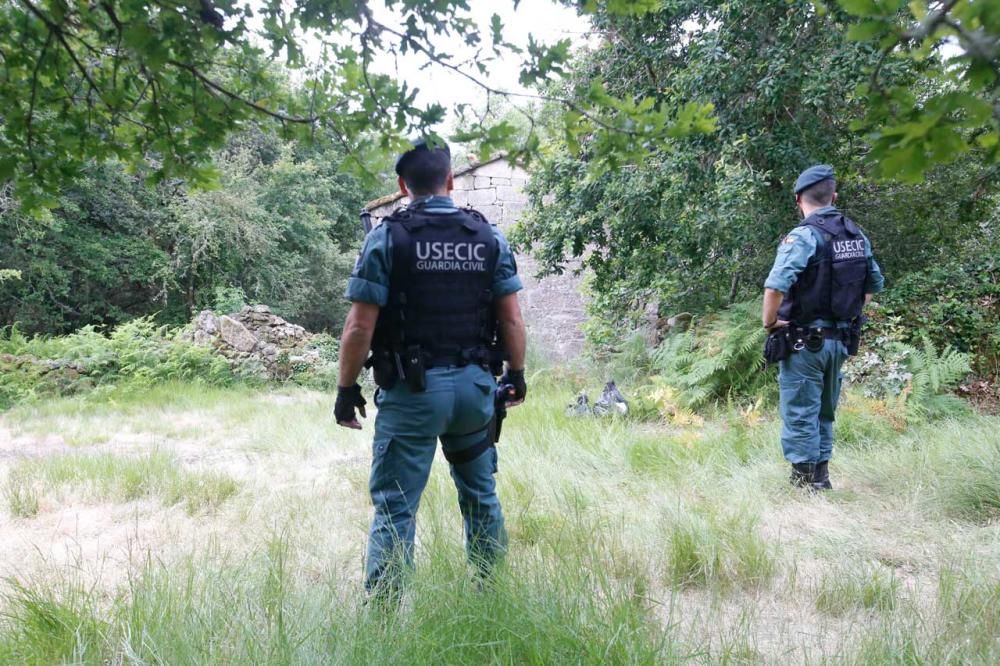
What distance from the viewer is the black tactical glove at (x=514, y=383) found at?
2.55 m

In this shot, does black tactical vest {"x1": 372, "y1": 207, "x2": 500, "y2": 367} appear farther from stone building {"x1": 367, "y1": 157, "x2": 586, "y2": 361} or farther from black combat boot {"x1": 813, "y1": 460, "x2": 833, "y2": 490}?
stone building {"x1": 367, "y1": 157, "x2": 586, "y2": 361}

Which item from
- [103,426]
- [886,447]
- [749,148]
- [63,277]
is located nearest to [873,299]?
[749,148]

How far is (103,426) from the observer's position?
21.7 feet

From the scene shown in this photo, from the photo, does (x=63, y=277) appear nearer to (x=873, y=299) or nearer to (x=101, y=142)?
(x=101, y=142)

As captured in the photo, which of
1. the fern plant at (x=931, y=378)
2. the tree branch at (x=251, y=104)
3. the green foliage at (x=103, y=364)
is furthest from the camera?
the green foliage at (x=103, y=364)

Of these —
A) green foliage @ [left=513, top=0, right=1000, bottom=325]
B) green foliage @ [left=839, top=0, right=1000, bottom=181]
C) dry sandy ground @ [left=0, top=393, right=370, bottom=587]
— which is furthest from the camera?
green foliage @ [left=513, top=0, right=1000, bottom=325]

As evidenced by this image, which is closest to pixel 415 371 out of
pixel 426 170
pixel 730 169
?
pixel 426 170

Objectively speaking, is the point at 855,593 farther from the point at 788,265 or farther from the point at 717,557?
the point at 788,265

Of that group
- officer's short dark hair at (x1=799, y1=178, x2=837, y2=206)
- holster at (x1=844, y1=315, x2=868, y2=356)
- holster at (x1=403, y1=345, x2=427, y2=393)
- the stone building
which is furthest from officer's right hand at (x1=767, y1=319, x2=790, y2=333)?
the stone building

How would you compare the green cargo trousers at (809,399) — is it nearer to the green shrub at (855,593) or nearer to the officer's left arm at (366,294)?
the green shrub at (855,593)

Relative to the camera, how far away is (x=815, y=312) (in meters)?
3.60

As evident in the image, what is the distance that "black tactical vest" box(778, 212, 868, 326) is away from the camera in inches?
140

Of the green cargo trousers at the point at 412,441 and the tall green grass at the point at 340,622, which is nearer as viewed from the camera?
the tall green grass at the point at 340,622

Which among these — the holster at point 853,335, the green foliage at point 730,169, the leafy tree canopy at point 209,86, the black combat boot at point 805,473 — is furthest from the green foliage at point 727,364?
the leafy tree canopy at point 209,86
